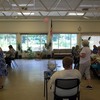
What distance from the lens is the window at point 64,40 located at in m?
16.5

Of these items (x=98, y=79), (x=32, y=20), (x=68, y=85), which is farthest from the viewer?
(x=32, y=20)

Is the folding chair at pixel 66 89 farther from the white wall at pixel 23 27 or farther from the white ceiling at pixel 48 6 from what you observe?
the white wall at pixel 23 27

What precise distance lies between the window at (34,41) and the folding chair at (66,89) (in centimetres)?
1312

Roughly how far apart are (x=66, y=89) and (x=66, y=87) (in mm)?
34

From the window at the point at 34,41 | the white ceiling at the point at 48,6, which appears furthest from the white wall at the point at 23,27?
the white ceiling at the point at 48,6

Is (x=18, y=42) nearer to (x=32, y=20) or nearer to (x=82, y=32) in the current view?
(x=32, y=20)

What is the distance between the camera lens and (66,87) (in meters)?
3.35

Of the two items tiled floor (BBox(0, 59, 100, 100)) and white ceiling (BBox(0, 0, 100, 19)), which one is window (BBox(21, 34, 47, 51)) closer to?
white ceiling (BBox(0, 0, 100, 19))

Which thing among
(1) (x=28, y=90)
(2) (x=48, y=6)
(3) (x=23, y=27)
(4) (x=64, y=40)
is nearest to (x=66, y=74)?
(1) (x=28, y=90)

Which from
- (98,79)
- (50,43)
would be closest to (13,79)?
(98,79)

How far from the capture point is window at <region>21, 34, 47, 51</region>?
16453mm

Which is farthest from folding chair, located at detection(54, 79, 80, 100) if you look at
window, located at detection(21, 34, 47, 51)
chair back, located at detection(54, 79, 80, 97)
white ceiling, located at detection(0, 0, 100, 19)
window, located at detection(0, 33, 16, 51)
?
window, located at detection(0, 33, 16, 51)

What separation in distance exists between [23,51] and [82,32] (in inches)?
193

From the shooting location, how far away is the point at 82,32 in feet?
53.4
